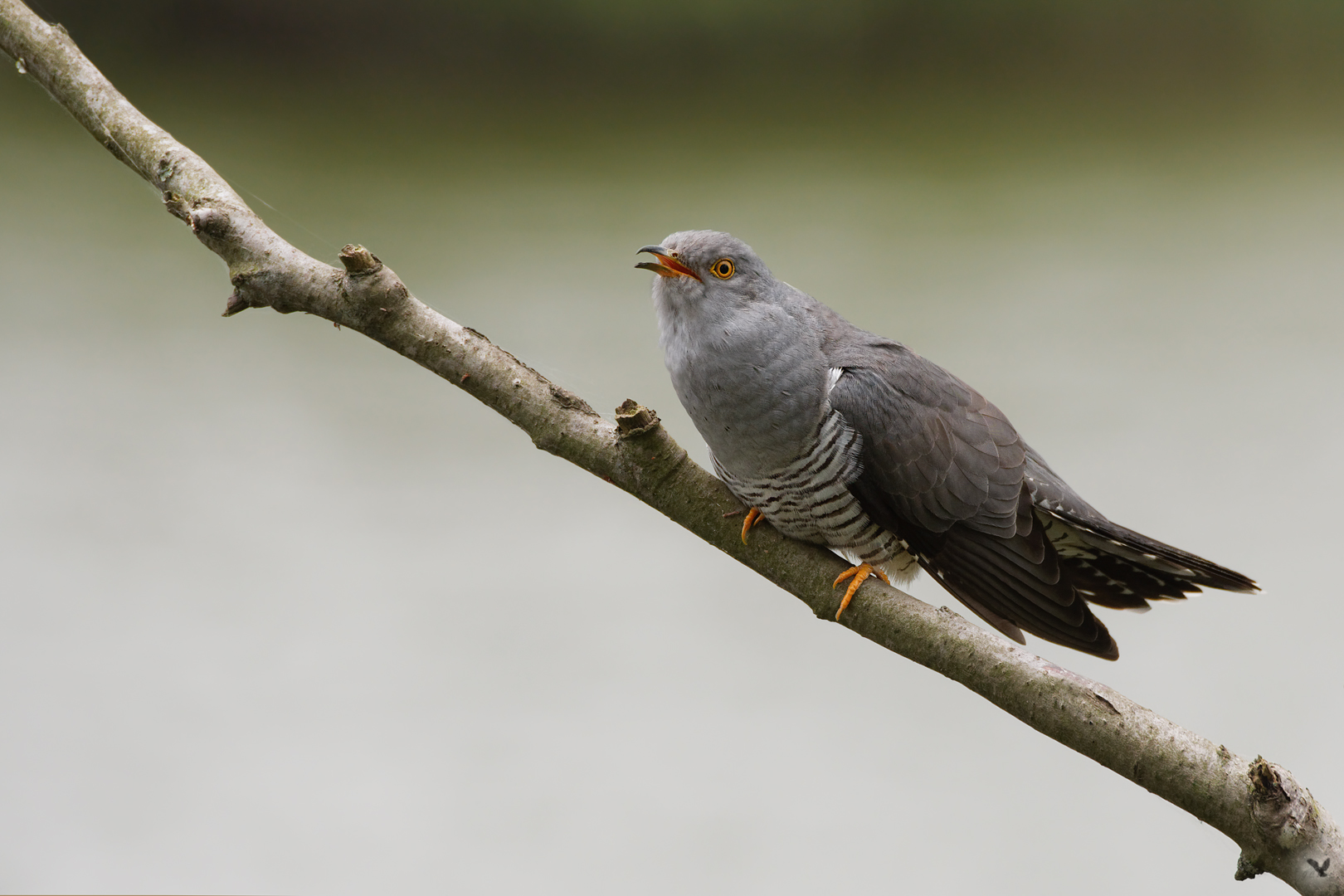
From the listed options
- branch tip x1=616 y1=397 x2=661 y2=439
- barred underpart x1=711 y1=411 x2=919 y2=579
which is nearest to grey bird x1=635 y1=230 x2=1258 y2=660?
barred underpart x1=711 y1=411 x2=919 y2=579

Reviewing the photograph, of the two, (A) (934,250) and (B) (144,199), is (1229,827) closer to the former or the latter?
(A) (934,250)

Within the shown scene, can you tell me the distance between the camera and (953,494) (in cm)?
149

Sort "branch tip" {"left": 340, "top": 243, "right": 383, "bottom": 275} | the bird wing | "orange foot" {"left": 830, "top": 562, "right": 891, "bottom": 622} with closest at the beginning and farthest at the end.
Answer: "branch tip" {"left": 340, "top": 243, "right": 383, "bottom": 275} → "orange foot" {"left": 830, "top": 562, "right": 891, "bottom": 622} → the bird wing

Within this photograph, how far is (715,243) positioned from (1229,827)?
98 cm

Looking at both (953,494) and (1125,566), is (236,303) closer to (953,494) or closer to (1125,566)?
(953,494)

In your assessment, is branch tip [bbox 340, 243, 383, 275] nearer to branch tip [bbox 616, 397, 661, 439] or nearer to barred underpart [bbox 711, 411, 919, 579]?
branch tip [bbox 616, 397, 661, 439]

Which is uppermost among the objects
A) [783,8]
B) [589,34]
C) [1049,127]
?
[1049,127]

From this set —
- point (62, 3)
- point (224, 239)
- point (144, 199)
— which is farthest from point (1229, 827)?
point (144, 199)

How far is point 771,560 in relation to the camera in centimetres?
141

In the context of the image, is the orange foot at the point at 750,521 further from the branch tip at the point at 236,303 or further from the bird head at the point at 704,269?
the branch tip at the point at 236,303

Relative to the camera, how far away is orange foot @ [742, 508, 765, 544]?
4.61 feet

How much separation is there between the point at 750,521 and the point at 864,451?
0.67 feet

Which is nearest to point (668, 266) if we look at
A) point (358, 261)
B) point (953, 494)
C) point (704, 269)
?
point (704, 269)

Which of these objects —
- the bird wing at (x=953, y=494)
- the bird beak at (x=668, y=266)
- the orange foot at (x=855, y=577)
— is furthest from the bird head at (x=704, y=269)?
the orange foot at (x=855, y=577)
